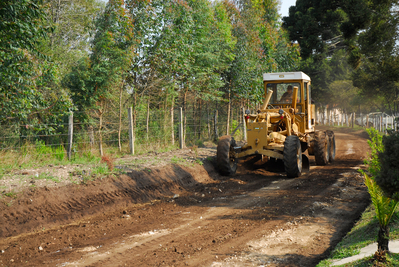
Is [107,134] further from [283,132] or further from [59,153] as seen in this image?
[283,132]

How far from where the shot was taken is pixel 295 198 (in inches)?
335

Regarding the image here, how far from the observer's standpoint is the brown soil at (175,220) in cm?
517

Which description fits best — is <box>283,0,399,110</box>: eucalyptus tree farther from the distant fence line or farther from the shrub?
the shrub

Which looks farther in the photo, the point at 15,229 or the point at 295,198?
the point at 295,198

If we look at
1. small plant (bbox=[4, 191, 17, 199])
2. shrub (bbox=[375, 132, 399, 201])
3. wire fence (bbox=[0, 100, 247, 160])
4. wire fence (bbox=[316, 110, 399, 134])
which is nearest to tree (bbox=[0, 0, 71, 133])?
wire fence (bbox=[0, 100, 247, 160])

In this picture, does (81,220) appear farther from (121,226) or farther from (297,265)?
(297,265)

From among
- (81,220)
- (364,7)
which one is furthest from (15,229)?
(364,7)

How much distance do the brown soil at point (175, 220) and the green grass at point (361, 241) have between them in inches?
11.2

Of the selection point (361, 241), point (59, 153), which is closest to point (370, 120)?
point (59, 153)

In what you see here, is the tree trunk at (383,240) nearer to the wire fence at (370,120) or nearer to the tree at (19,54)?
the tree at (19,54)

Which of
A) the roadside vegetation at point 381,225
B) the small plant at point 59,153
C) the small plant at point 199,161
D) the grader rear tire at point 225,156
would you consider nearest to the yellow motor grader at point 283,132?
the grader rear tire at point 225,156

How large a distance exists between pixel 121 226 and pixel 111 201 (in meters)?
1.73

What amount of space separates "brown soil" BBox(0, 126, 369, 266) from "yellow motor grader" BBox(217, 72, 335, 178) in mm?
909

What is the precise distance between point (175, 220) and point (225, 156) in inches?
182
